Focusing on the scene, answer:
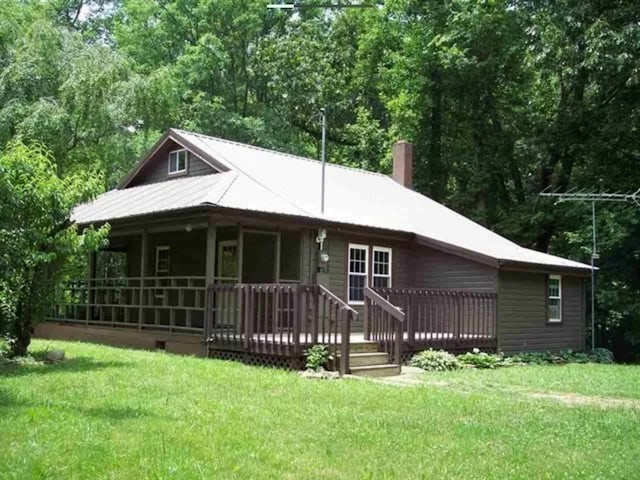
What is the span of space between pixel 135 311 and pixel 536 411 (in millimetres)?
12847

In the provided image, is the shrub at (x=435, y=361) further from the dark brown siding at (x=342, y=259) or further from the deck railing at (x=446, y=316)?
the dark brown siding at (x=342, y=259)

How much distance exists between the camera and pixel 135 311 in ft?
63.4

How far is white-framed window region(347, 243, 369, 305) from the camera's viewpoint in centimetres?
1809

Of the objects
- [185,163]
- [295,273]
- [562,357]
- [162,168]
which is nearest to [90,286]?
[162,168]

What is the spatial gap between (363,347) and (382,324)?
2.20 ft

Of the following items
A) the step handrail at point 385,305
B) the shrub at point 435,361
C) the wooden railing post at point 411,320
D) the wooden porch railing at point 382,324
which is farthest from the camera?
the wooden railing post at point 411,320

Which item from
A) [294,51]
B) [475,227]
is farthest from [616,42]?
[294,51]

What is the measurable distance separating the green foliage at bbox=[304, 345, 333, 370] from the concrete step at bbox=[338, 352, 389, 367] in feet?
1.64

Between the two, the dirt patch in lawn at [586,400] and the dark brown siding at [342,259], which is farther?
the dark brown siding at [342,259]

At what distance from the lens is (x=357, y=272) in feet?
59.9

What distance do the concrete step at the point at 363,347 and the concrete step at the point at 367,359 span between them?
16cm

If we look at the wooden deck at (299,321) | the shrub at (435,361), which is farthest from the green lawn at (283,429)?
the shrub at (435,361)

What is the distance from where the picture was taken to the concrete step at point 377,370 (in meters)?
12.8

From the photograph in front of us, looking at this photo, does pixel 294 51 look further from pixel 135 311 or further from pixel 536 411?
pixel 536 411
